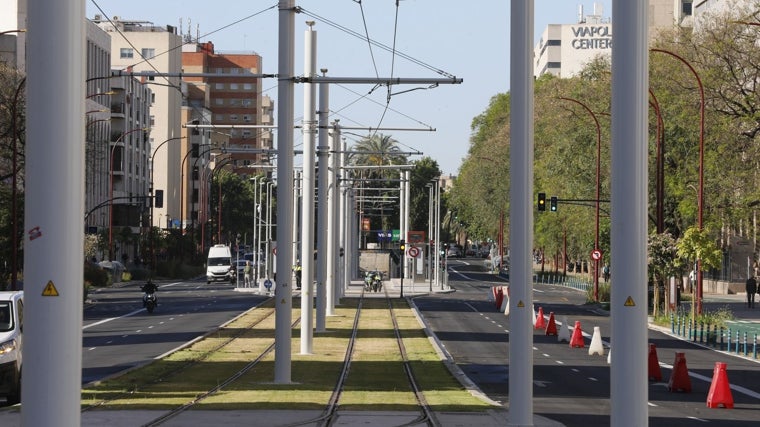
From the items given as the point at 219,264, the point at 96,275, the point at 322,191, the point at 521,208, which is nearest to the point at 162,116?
the point at 219,264

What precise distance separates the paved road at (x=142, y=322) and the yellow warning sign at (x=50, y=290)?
18607 mm

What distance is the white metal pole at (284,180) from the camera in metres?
26.9

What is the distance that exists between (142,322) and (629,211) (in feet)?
141

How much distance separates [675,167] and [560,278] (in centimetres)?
4814

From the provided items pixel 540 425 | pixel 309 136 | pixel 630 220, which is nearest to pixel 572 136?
pixel 309 136

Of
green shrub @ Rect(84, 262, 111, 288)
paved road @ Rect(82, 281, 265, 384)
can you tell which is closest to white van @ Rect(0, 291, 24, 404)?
paved road @ Rect(82, 281, 265, 384)

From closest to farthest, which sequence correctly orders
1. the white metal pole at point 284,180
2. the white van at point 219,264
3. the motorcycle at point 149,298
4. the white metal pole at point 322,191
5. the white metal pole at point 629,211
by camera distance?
the white metal pole at point 629,211 < the white metal pole at point 284,180 < the white metal pole at point 322,191 < the motorcycle at point 149,298 < the white van at point 219,264

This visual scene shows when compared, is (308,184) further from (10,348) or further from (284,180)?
(10,348)

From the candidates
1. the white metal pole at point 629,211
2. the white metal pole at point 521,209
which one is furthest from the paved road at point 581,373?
the white metal pole at point 629,211

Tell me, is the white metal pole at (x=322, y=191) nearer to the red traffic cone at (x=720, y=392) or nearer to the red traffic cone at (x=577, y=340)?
the red traffic cone at (x=577, y=340)

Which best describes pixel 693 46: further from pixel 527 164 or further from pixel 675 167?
pixel 527 164

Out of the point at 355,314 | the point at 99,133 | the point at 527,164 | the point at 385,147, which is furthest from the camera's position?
the point at 385,147

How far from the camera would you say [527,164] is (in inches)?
731

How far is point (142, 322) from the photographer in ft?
176
